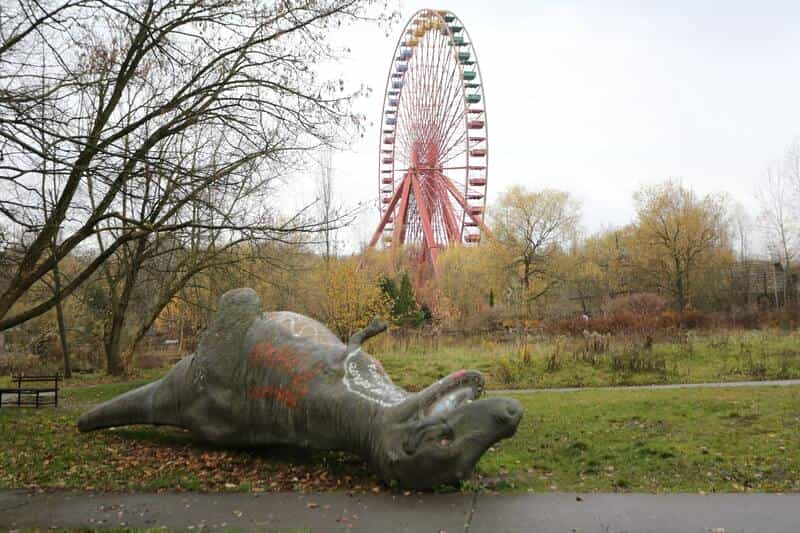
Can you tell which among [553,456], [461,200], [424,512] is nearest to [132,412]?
[424,512]

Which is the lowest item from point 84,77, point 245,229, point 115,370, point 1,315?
point 115,370

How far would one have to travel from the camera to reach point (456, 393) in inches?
231

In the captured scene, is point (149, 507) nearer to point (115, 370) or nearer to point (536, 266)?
point (115, 370)

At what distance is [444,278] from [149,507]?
4310 cm

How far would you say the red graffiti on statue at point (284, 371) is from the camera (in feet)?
22.5

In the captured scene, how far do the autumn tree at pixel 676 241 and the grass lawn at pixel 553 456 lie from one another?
3228cm

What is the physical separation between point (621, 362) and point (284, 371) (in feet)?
34.4

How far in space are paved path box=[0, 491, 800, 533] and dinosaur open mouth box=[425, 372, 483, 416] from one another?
0.71 meters

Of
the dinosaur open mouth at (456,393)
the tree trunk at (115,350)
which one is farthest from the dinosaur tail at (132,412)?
the tree trunk at (115,350)

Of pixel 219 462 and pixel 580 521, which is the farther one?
pixel 219 462

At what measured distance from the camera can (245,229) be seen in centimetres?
1065

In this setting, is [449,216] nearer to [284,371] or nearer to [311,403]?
[284,371]

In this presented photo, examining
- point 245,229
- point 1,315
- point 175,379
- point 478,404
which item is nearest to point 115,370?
point 1,315

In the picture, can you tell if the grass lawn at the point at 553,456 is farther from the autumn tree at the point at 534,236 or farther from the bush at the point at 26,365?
the autumn tree at the point at 534,236
